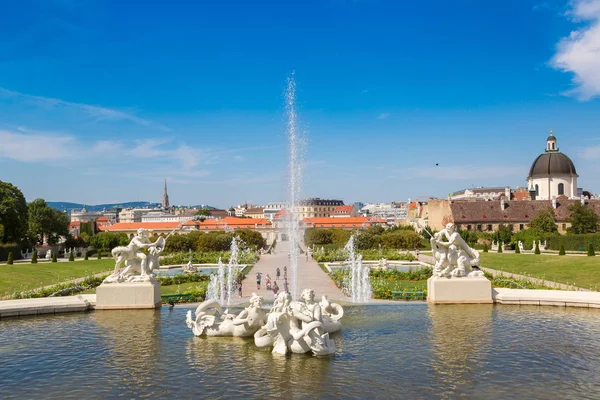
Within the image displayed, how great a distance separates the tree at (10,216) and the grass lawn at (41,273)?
12.7 metres

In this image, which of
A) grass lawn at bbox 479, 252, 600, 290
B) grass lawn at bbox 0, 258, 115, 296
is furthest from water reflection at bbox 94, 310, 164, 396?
grass lawn at bbox 479, 252, 600, 290

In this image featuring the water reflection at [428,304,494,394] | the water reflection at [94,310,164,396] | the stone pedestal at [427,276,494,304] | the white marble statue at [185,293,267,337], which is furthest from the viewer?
the stone pedestal at [427,276,494,304]

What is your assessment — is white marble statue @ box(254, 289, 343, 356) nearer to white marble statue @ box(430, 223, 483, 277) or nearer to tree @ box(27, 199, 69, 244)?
white marble statue @ box(430, 223, 483, 277)

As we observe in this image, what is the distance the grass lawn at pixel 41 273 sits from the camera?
33375mm

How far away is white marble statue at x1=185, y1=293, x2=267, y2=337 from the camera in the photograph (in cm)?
1491

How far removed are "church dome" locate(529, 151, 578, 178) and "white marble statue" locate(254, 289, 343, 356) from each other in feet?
348

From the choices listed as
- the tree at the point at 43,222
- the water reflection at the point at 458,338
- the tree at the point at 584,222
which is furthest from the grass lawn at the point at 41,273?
the tree at the point at 584,222

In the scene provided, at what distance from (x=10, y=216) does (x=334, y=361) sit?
56296mm

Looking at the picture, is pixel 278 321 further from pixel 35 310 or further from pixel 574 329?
pixel 35 310

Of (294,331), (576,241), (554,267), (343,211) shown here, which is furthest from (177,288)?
(343,211)

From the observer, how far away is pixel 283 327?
44.9 ft

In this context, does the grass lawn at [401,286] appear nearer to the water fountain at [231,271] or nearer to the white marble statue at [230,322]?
the water fountain at [231,271]

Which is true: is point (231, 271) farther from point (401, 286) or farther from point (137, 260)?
point (137, 260)

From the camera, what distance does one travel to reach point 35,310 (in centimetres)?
1930
